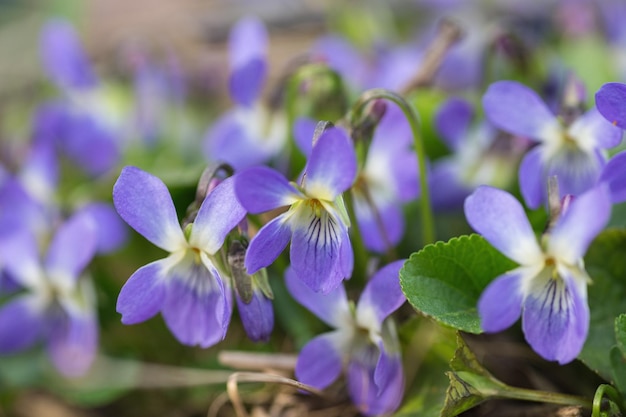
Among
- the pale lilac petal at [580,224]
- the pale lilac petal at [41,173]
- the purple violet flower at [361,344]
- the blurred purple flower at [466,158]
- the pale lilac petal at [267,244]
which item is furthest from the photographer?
the pale lilac petal at [41,173]

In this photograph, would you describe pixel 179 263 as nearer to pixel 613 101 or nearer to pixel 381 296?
pixel 381 296

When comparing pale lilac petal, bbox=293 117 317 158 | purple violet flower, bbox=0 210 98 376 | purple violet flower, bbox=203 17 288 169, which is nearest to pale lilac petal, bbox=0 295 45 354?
purple violet flower, bbox=0 210 98 376

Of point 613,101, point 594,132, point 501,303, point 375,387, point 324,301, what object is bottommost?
point 375,387

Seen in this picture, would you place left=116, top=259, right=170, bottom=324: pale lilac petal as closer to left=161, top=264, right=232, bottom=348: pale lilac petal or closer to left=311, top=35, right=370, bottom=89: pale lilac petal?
left=161, top=264, right=232, bottom=348: pale lilac petal

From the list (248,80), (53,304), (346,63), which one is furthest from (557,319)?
(346,63)

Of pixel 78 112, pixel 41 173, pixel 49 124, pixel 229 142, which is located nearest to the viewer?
pixel 229 142

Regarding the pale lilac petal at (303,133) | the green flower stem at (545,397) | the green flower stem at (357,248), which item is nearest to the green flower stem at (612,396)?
the green flower stem at (545,397)

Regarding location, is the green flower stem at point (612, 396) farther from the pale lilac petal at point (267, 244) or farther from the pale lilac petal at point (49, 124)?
the pale lilac petal at point (49, 124)
